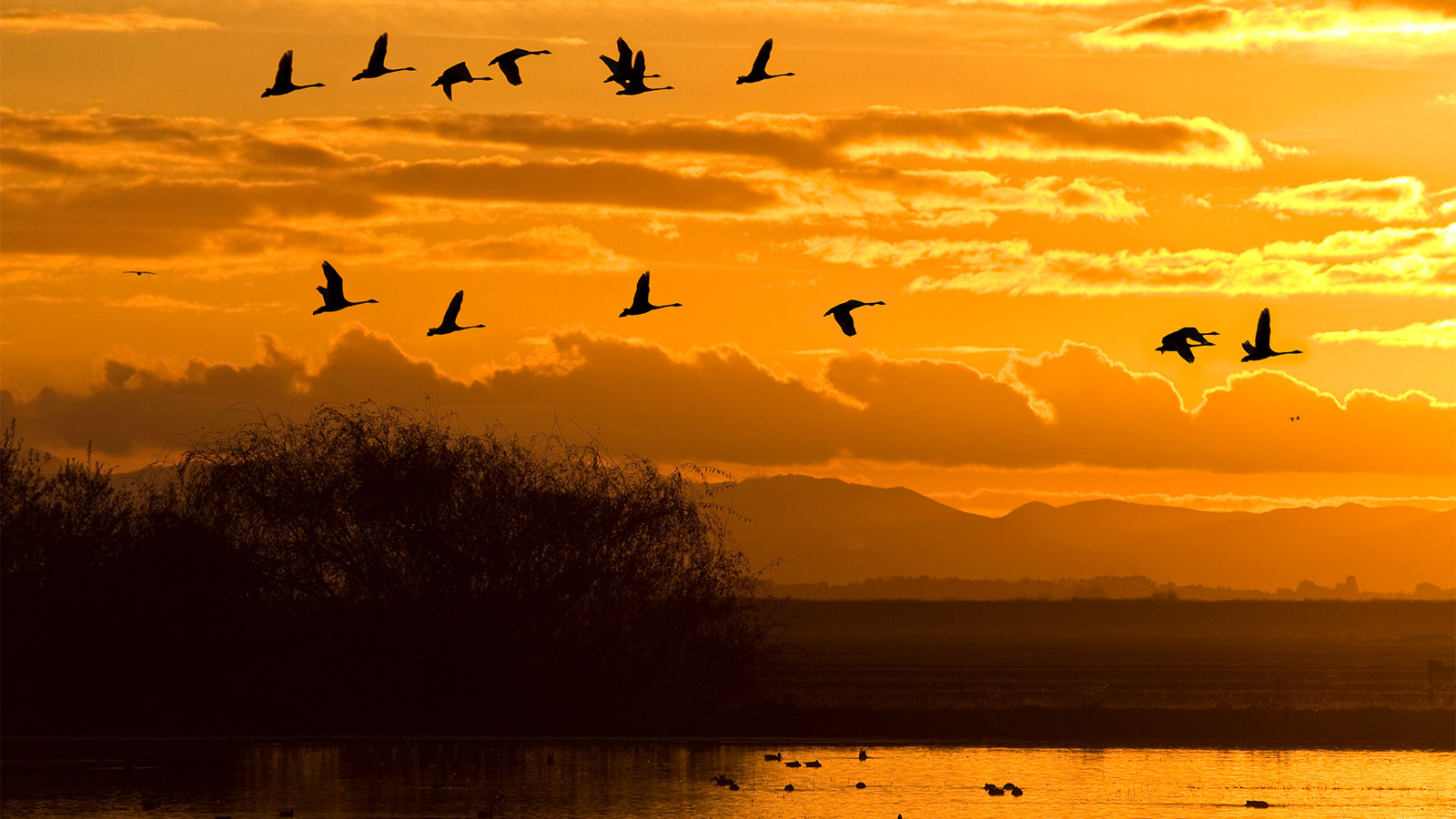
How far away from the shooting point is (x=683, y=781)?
133ft

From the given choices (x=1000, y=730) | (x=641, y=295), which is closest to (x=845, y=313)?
(x=641, y=295)

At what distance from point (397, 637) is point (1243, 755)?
22893 mm

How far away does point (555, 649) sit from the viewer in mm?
50906

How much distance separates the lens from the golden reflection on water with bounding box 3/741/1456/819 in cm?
3612

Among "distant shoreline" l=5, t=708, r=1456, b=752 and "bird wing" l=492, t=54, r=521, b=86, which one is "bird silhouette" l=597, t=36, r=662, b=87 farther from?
"distant shoreline" l=5, t=708, r=1456, b=752

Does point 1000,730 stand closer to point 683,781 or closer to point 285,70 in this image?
point 683,781

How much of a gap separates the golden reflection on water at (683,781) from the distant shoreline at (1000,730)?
57.5 inches

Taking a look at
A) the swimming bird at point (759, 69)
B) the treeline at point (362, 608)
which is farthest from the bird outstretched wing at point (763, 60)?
the treeline at point (362, 608)

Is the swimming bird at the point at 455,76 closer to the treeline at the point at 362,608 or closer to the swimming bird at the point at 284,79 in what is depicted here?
the swimming bird at the point at 284,79

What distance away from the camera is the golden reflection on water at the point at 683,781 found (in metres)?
36.1

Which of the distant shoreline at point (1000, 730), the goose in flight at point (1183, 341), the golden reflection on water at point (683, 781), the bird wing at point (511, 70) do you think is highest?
the bird wing at point (511, 70)

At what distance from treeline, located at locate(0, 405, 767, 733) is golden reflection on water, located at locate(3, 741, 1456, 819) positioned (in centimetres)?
297

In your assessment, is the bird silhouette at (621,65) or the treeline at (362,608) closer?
the bird silhouette at (621,65)

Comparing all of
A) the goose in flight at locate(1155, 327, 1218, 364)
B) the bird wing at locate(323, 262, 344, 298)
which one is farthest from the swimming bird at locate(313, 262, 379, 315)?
the goose in flight at locate(1155, 327, 1218, 364)
